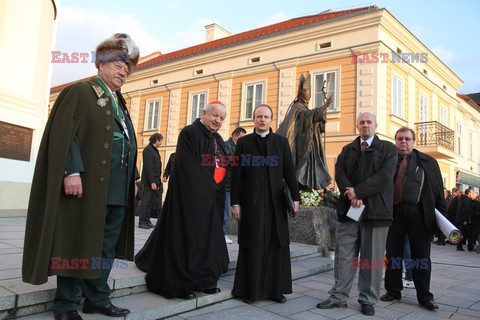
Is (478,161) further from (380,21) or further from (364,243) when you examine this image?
(364,243)

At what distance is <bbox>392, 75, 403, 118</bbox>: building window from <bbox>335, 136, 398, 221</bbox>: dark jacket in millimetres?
14982

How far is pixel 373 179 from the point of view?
3654 millimetres

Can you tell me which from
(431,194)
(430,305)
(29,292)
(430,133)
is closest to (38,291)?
(29,292)

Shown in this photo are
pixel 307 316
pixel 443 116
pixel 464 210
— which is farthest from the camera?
pixel 443 116

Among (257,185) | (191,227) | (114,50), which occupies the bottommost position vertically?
(191,227)

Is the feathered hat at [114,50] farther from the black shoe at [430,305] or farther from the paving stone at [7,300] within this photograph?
the black shoe at [430,305]

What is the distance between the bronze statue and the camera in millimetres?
7035

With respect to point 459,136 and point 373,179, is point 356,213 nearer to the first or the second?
point 373,179

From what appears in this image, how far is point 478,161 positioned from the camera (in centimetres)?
2867

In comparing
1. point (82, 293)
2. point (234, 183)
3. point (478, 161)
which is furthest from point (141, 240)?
point (478, 161)

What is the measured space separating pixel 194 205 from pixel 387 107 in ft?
50.7

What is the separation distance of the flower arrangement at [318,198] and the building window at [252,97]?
13.3 meters

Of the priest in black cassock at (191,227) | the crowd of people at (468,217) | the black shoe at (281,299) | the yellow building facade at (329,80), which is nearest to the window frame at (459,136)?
the yellow building facade at (329,80)

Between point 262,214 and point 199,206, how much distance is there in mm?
A: 674
